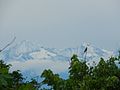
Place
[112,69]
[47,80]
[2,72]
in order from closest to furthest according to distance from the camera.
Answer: [2,72] < [112,69] < [47,80]

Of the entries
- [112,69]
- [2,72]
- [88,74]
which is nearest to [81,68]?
[88,74]

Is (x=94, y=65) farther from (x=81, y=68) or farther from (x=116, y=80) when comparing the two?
(x=116, y=80)

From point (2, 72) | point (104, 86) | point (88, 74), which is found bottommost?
point (2, 72)

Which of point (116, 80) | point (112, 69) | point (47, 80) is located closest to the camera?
point (116, 80)

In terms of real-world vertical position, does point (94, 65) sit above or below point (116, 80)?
above

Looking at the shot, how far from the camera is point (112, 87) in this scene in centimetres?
1108

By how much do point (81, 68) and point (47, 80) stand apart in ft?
4.14

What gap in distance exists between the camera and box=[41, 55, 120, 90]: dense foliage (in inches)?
436

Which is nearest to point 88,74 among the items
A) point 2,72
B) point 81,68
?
point 81,68

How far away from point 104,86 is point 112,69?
1.10m

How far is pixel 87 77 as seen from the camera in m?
11.4

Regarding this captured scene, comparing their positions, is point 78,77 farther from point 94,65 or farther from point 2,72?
point 2,72

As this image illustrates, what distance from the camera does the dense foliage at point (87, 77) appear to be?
36.4 ft

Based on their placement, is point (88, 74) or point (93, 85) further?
point (88, 74)
